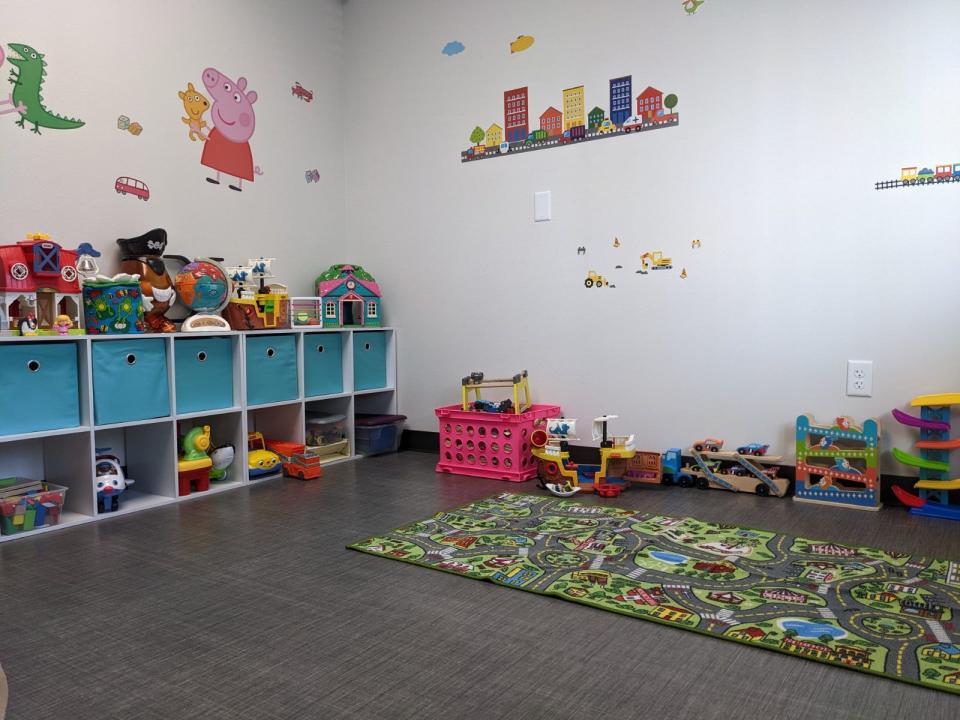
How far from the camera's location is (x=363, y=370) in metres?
3.79

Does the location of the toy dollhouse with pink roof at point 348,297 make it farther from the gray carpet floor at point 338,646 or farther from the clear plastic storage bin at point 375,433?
the gray carpet floor at point 338,646

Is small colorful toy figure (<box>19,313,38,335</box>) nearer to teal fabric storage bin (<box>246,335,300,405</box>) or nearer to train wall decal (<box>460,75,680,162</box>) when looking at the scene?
teal fabric storage bin (<box>246,335,300,405</box>)

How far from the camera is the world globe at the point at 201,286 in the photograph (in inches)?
122

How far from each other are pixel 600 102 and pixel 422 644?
2.56m

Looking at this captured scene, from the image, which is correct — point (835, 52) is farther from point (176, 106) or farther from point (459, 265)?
point (176, 106)

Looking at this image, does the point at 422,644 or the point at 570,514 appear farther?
the point at 570,514

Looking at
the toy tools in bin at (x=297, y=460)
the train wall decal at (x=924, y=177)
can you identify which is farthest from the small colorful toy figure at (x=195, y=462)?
the train wall decal at (x=924, y=177)

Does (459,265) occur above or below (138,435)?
above

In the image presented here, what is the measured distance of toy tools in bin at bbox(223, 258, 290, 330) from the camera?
10.7 feet

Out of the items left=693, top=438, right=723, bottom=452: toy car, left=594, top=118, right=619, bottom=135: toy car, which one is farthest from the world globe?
left=693, top=438, right=723, bottom=452: toy car

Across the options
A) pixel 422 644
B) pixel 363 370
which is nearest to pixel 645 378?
pixel 363 370

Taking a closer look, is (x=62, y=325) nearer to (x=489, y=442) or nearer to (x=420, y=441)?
(x=489, y=442)

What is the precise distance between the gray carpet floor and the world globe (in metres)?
1.07

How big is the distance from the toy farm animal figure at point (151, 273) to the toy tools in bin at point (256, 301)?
0.29 m
